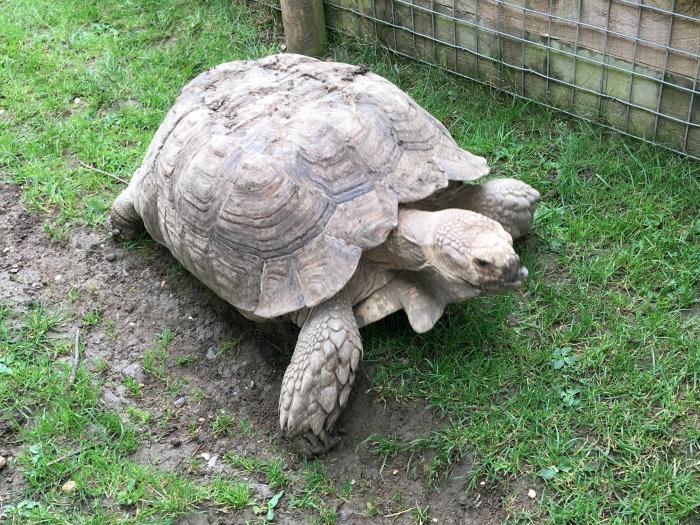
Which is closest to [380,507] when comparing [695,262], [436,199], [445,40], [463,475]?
[463,475]

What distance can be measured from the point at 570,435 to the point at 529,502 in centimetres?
34

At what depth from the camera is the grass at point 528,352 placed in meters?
3.24

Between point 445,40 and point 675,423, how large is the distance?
2866 millimetres

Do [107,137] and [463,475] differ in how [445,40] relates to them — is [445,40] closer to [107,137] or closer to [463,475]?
[107,137]

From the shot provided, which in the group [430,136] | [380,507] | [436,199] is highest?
[430,136]

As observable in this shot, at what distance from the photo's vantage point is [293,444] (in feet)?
11.3

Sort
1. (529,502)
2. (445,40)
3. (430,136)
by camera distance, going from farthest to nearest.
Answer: (445,40)
(430,136)
(529,502)

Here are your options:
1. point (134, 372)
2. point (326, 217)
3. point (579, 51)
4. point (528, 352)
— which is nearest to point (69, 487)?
point (134, 372)

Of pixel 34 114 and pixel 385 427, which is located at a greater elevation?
pixel 34 114

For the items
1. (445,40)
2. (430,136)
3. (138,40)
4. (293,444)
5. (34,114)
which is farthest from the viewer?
(138,40)

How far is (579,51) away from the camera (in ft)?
15.0

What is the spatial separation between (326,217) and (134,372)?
48.7 inches

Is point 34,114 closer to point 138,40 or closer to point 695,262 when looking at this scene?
point 138,40

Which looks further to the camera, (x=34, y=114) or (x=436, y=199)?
(x=34, y=114)
